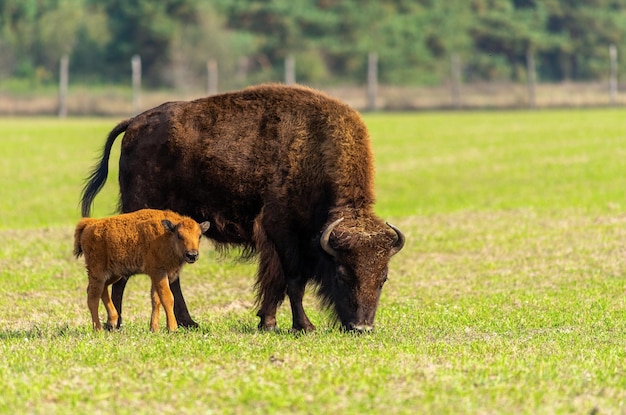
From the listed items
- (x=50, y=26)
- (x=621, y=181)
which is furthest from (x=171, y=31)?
(x=621, y=181)

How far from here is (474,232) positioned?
60.0ft

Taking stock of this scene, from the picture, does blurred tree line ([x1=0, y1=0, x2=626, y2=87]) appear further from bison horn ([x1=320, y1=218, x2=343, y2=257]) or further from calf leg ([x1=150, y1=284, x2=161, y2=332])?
bison horn ([x1=320, y1=218, x2=343, y2=257])

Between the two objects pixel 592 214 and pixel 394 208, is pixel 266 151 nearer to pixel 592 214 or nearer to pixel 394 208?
pixel 592 214

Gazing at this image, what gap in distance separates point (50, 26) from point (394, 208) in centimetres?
5330

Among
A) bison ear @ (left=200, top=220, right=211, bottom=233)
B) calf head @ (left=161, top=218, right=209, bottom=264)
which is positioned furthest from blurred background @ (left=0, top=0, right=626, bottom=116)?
calf head @ (left=161, top=218, right=209, bottom=264)

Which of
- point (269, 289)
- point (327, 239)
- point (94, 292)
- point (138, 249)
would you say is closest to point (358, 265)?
point (327, 239)

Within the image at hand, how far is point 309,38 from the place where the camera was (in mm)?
69188

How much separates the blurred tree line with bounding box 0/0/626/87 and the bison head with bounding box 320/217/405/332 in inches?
2129

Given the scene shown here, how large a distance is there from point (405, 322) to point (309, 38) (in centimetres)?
5931

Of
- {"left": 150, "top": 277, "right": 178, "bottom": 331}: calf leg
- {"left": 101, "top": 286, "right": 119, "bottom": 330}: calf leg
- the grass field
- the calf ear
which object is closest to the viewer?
the grass field

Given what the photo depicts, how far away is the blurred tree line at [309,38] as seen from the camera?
65562 mm

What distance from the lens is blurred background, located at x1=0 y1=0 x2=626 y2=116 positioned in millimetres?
64750

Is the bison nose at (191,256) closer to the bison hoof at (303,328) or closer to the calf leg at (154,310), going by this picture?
the calf leg at (154,310)

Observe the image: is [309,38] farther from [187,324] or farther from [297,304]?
[297,304]
